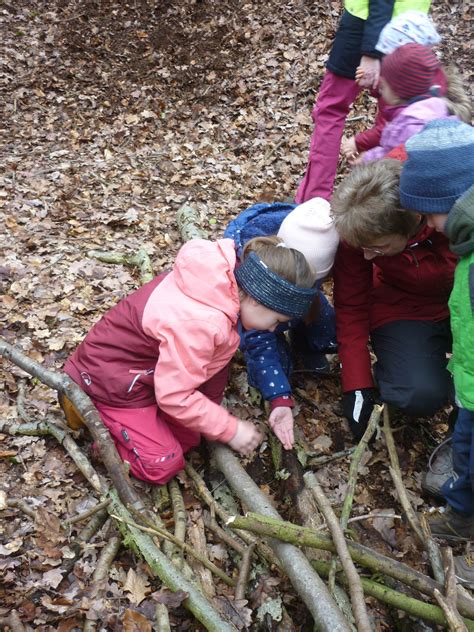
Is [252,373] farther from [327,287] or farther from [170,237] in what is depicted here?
[170,237]

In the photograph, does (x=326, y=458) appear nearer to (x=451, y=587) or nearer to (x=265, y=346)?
(x=265, y=346)

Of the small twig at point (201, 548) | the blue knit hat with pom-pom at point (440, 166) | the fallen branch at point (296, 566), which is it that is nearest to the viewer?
the fallen branch at point (296, 566)

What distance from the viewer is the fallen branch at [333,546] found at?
269 cm

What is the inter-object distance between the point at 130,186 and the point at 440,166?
526 cm

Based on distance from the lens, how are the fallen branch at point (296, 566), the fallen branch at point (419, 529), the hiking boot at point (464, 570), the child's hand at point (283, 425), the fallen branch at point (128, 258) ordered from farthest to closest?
the fallen branch at point (128, 258) → the child's hand at point (283, 425) → the hiking boot at point (464, 570) → the fallen branch at point (419, 529) → the fallen branch at point (296, 566)

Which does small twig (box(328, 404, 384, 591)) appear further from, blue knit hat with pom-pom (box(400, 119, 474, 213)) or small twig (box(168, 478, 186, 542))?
blue knit hat with pom-pom (box(400, 119, 474, 213))

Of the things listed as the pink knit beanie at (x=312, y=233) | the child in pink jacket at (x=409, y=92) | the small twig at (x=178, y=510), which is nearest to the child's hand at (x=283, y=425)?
the small twig at (x=178, y=510)

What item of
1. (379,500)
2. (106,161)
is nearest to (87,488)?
(379,500)

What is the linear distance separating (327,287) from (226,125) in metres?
3.98

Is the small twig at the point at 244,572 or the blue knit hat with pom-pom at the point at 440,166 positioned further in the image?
the small twig at the point at 244,572

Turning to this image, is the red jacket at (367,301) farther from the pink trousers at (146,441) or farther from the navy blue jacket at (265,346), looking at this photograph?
the pink trousers at (146,441)

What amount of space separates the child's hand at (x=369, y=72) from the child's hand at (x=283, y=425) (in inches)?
125

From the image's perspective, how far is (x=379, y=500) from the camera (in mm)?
3789

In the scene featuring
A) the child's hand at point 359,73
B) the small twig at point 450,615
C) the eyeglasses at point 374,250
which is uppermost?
the child's hand at point 359,73
